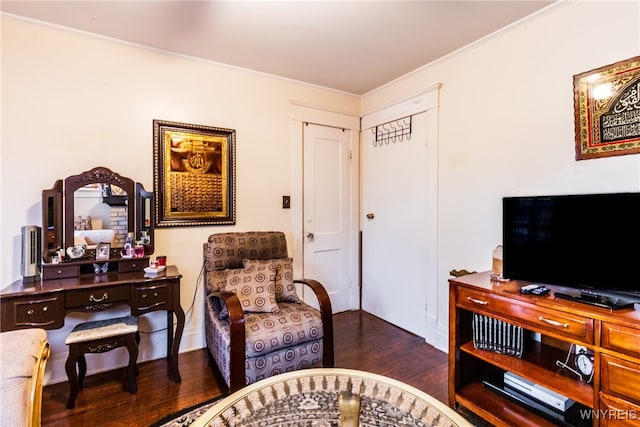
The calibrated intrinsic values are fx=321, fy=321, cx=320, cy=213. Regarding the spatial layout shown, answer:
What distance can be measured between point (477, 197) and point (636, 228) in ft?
3.45

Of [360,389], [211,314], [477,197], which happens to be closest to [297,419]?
[360,389]

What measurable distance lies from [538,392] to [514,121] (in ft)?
5.44

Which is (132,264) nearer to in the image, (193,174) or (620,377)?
(193,174)

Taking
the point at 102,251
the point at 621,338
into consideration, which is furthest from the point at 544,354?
the point at 102,251

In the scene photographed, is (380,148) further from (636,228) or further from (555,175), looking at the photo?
(636,228)

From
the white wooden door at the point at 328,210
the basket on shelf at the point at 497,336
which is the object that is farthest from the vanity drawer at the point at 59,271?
the basket on shelf at the point at 497,336

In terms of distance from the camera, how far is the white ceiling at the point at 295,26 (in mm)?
1962

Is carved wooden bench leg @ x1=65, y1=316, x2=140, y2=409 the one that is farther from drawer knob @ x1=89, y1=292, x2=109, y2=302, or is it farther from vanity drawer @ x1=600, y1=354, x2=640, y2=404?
vanity drawer @ x1=600, y1=354, x2=640, y2=404

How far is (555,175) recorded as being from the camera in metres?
1.98

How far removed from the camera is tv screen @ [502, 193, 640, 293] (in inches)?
57.4

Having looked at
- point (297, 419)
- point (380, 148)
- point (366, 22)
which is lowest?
point (297, 419)

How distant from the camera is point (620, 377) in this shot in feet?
4.27

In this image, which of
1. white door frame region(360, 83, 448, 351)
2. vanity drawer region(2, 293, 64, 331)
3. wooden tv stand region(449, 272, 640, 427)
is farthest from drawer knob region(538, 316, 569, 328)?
vanity drawer region(2, 293, 64, 331)

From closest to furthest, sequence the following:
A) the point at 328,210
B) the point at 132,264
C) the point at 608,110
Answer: the point at 608,110 → the point at 132,264 → the point at 328,210
